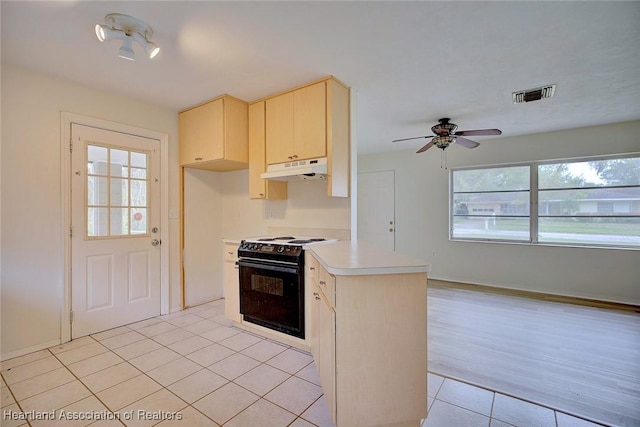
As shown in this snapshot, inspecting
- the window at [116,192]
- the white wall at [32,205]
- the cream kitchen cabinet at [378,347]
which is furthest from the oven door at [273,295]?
the white wall at [32,205]

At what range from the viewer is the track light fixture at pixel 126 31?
5.86ft

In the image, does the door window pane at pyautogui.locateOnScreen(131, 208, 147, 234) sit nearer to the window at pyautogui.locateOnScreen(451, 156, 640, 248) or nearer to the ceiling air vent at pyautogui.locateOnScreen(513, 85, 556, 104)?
the ceiling air vent at pyautogui.locateOnScreen(513, 85, 556, 104)

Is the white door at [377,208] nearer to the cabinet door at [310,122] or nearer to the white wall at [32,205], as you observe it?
the cabinet door at [310,122]

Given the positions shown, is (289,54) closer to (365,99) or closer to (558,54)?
(365,99)

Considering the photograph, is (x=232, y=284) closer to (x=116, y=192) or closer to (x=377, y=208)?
(x=116, y=192)

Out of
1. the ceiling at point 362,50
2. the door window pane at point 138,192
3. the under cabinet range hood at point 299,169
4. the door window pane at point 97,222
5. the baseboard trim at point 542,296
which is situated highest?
the ceiling at point 362,50

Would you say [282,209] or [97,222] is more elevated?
[282,209]

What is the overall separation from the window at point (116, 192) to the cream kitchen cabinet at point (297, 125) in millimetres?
1479

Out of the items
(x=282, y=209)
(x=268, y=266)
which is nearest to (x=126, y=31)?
(x=268, y=266)

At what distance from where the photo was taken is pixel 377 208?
19.0ft

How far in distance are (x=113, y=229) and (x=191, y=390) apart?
1.94 metres

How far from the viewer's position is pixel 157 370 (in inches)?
85.1

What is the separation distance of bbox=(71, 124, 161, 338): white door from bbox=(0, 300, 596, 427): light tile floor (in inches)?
16.1

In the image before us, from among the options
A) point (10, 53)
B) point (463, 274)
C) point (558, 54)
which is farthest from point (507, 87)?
point (10, 53)
